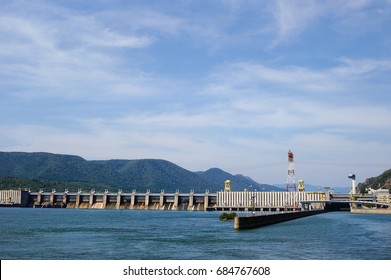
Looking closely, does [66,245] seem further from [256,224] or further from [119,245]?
[256,224]

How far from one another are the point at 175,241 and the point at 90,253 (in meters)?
19.6

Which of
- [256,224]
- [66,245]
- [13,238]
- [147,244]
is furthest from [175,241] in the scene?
[256,224]

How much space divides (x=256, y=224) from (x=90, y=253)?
5768cm

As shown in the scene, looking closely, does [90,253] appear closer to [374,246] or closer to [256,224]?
[374,246]

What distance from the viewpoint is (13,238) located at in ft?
263

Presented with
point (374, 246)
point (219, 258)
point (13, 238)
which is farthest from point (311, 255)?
point (13, 238)

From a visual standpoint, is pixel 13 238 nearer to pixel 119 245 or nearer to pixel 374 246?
pixel 119 245

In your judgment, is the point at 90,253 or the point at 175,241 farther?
the point at 175,241

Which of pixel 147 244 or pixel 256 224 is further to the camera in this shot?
pixel 256 224
